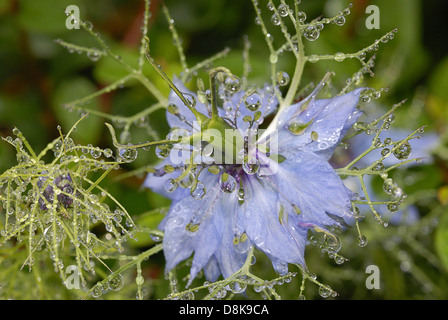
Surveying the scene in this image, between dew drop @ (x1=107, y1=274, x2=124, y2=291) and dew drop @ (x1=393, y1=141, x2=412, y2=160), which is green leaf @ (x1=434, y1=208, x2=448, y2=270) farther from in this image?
dew drop @ (x1=107, y1=274, x2=124, y2=291)

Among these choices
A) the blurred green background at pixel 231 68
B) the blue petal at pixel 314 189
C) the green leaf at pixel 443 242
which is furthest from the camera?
the blurred green background at pixel 231 68

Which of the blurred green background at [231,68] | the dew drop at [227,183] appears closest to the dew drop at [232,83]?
the dew drop at [227,183]

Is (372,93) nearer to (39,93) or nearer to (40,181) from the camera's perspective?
(40,181)

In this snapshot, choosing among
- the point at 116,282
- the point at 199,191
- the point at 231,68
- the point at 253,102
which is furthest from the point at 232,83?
the point at 231,68

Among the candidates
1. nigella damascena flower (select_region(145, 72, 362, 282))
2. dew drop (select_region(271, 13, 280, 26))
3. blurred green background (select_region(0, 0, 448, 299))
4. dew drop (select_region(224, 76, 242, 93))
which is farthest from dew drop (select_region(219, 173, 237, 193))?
blurred green background (select_region(0, 0, 448, 299))

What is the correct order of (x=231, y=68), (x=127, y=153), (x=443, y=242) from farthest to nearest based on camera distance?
1. (x=231, y=68)
2. (x=443, y=242)
3. (x=127, y=153)

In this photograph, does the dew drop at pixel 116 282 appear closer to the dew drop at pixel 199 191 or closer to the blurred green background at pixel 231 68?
the dew drop at pixel 199 191

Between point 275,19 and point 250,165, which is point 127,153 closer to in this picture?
point 250,165

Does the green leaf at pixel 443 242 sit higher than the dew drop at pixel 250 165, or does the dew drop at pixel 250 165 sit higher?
the dew drop at pixel 250 165
